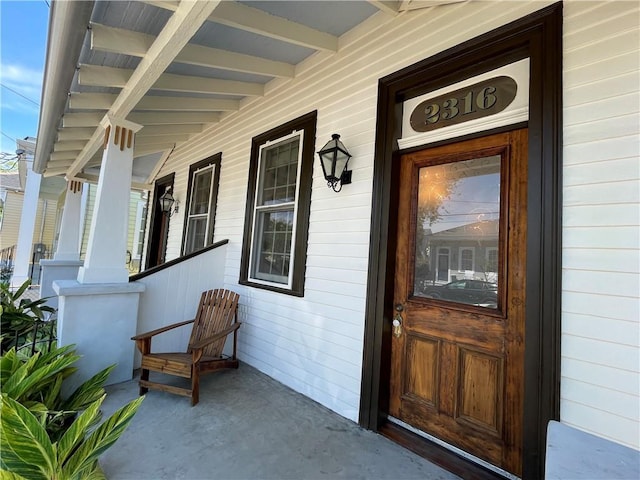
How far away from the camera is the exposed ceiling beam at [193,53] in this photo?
2143 mm

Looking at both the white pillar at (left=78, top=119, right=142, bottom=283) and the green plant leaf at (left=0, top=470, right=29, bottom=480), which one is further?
the white pillar at (left=78, top=119, right=142, bottom=283)

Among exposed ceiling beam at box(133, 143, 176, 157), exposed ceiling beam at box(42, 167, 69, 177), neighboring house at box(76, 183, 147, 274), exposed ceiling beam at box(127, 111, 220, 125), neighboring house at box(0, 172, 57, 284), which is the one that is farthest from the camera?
neighboring house at box(0, 172, 57, 284)

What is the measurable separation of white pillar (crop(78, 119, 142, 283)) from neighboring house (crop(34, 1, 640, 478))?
19 millimetres

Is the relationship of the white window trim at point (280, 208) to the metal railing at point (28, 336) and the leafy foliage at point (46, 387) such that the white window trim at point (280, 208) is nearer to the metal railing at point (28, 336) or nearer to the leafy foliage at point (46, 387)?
the leafy foliage at point (46, 387)

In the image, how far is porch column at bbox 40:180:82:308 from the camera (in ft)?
19.3

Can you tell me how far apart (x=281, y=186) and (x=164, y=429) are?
97.2 inches

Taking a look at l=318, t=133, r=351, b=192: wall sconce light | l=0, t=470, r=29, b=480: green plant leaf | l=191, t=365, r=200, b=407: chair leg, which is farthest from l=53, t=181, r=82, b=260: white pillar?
l=0, t=470, r=29, b=480: green plant leaf

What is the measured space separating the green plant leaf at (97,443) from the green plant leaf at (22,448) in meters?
0.10

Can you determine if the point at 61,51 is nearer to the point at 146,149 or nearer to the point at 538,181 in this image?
the point at 538,181

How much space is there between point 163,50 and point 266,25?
2.60 feet

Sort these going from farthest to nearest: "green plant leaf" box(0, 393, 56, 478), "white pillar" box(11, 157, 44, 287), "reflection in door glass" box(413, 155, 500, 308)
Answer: "white pillar" box(11, 157, 44, 287) → "reflection in door glass" box(413, 155, 500, 308) → "green plant leaf" box(0, 393, 56, 478)

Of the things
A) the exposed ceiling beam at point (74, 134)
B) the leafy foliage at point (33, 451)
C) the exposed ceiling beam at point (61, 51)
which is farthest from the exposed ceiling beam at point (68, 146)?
the leafy foliage at point (33, 451)

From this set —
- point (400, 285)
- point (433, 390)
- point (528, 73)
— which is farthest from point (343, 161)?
point (433, 390)

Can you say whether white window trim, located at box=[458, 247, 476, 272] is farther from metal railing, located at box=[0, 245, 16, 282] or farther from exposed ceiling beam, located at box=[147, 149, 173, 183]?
metal railing, located at box=[0, 245, 16, 282]
